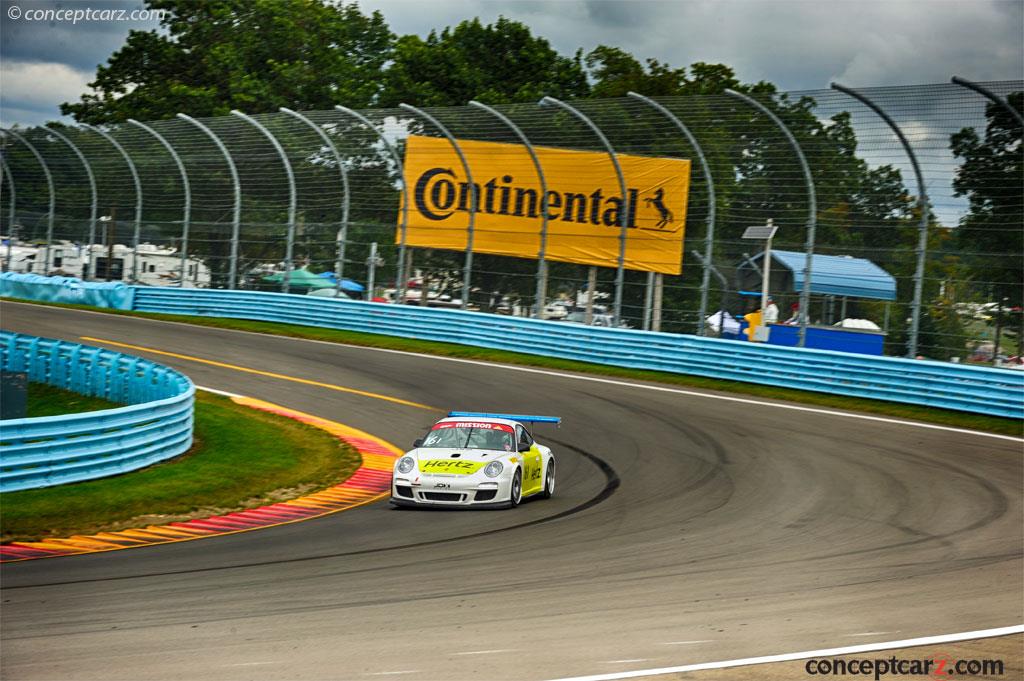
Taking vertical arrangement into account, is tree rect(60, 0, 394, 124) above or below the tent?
above

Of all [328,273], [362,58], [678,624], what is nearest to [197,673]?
[678,624]

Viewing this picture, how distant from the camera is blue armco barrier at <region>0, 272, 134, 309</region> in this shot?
3458 cm

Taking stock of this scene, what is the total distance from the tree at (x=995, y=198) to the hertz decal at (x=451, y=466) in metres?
11.3

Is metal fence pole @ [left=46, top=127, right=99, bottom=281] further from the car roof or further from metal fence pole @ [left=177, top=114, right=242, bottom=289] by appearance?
the car roof

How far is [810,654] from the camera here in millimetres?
7117

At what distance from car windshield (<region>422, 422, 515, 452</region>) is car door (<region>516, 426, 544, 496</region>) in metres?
0.16

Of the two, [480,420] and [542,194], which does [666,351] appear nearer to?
[542,194]

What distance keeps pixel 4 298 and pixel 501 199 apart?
67.3ft

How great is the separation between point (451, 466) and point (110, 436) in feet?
13.2

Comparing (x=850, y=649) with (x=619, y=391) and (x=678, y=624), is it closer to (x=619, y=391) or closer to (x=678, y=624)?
(x=678, y=624)

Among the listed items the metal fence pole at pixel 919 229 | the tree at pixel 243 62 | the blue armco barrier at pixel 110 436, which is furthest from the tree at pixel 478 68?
the blue armco barrier at pixel 110 436

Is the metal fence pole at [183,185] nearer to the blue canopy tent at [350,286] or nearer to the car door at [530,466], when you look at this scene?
the blue canopy tent at [350,286]

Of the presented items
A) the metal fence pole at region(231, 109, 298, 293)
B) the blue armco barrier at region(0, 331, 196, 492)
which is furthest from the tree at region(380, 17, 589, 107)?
the blue armco barrier at region(0, 331, 196, 492)

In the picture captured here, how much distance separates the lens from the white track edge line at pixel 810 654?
21.5 ft
